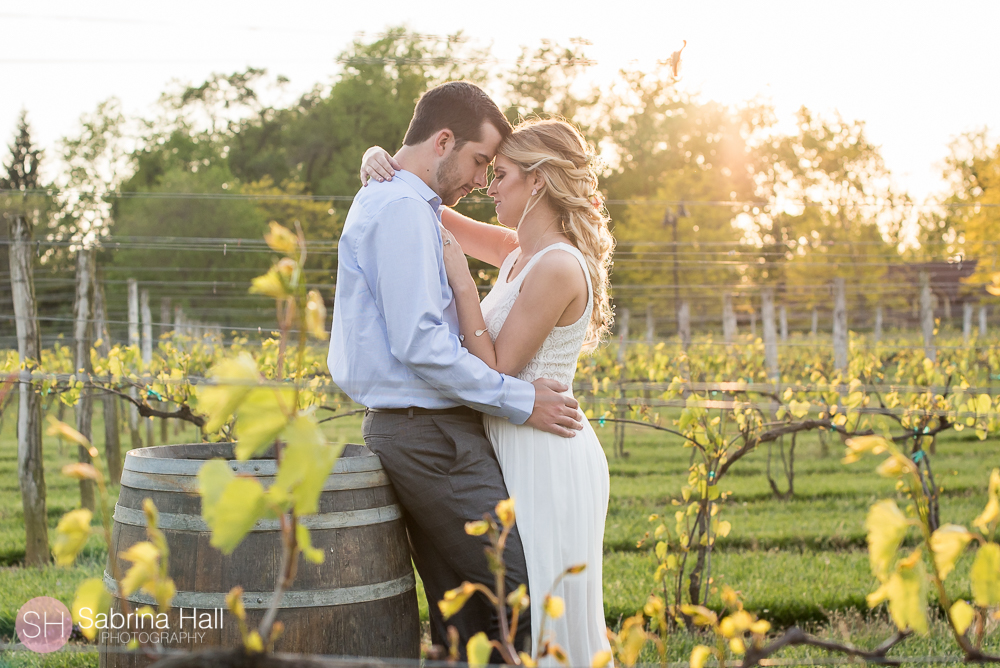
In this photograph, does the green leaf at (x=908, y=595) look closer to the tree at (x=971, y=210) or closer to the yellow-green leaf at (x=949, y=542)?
the yellow-green leaf at (x=949, y=542)

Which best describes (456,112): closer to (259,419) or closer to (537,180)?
(537,180)

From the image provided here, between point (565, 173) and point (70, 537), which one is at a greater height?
point (565, 173)

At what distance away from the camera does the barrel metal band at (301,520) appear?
62.8 inches

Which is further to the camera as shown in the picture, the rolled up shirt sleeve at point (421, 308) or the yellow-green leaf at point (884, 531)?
the rolled up shirt sleeve at point (421, 308)

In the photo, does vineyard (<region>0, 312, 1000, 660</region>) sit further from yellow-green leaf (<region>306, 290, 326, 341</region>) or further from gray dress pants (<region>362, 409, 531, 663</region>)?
yellow-green leaf (<region>306, 290, 326, 341</region>)

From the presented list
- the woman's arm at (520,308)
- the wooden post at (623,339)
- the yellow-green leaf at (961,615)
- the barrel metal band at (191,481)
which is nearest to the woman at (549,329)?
the woman's arm at (520,308)

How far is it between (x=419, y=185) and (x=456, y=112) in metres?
0.21

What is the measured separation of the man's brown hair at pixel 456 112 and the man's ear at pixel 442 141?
0.01m

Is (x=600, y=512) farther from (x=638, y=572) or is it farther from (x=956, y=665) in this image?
(x=638, y=572)

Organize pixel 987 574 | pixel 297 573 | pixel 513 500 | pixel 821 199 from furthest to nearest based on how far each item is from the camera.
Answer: pixel 821 199, pixel 297 573, pixel 513 500, pixel 987 574

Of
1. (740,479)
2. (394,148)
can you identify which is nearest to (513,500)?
(740,479)

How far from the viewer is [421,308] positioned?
1770mm

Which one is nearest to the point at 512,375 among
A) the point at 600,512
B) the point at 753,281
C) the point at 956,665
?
the point at 600,512

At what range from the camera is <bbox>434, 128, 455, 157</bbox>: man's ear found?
6.62 ft
